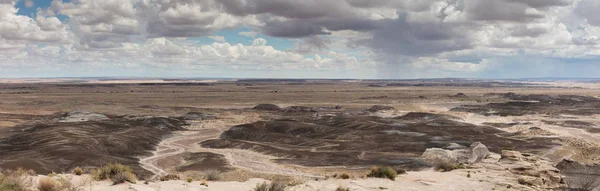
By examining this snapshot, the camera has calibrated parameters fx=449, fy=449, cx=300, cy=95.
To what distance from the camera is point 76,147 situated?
1769 inches

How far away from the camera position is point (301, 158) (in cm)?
4606

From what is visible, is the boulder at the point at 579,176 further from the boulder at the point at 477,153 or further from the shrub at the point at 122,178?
the shrub at the point at 122,178

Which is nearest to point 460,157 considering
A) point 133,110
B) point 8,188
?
point 8,188

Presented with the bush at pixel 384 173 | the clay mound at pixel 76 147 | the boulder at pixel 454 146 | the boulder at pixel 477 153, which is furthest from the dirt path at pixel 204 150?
the boulder at pixel 454 146

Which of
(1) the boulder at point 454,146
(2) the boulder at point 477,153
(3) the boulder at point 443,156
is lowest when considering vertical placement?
(1) the boulder at point 454,146

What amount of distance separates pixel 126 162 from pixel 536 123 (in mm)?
71270

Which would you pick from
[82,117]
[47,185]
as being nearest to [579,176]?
[47,185]

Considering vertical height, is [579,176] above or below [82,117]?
above

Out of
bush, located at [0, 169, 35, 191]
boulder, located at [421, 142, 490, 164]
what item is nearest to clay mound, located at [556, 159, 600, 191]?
boulder, located at [421, 142, 490, 164]

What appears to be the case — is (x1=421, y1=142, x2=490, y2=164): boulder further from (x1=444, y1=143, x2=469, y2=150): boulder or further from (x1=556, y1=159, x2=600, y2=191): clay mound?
(x1=444, y1=143, x2=469, y2=150): boulder

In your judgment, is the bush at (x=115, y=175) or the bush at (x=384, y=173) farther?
the bush at (x=384, y=173)

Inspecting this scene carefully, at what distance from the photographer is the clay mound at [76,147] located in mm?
38000

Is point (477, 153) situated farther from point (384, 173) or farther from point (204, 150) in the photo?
point (204, 150)

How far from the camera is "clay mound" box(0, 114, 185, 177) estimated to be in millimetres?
38000
